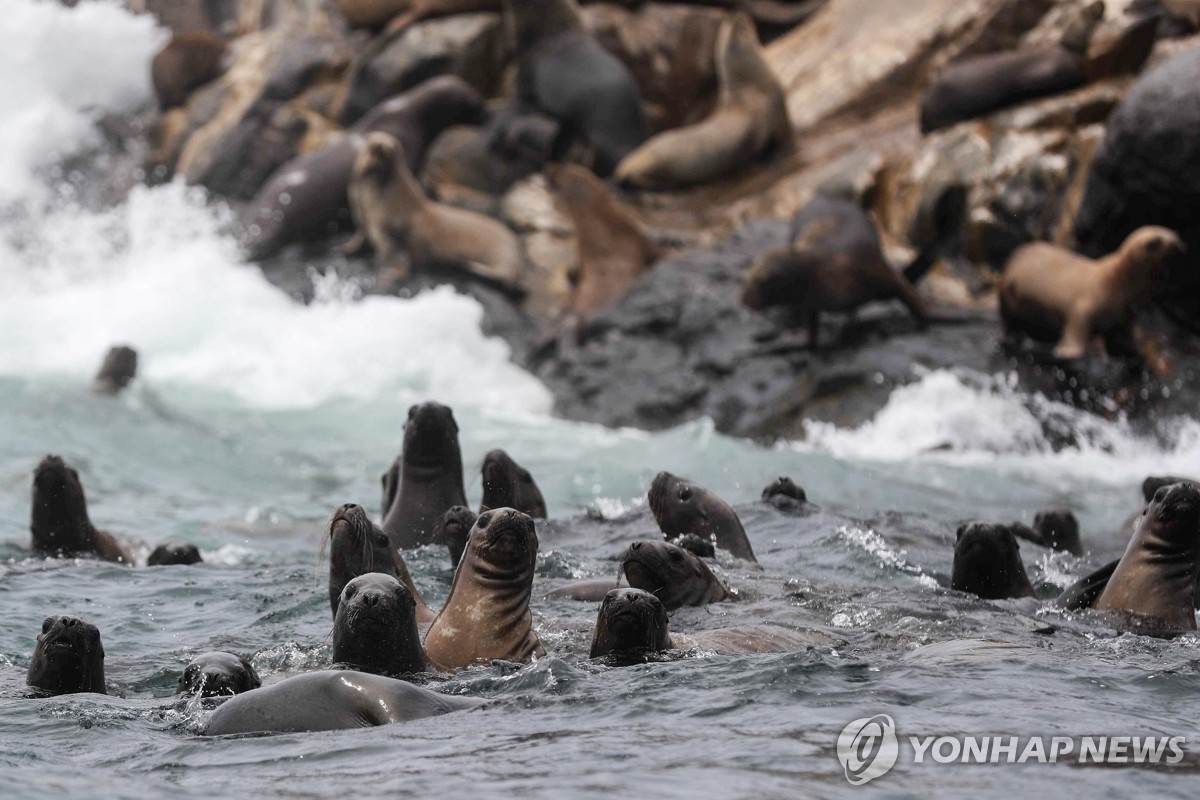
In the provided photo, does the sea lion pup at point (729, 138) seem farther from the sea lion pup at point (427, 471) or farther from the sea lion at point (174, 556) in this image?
the sea lion at point (174, 556)

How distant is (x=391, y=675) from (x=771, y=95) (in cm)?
1701

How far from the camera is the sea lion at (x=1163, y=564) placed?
23.8 feet

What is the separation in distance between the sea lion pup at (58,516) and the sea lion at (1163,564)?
5.41 meters

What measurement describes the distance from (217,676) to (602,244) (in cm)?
1290

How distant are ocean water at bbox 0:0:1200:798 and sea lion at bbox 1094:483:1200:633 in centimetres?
26

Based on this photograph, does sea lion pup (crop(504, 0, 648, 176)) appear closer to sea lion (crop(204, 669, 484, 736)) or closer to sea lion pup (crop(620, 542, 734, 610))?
sea lion pup (crop(620, 542, 734, 610))

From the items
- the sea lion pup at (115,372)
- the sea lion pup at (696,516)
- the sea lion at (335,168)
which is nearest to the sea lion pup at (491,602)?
the sea lion pup at (696,516)

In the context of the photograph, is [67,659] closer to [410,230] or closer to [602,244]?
[602,244]

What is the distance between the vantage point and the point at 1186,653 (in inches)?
251

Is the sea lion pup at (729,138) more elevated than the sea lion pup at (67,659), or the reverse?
the sea lion pup at (729,138)

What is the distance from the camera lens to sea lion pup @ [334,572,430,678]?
5789mm

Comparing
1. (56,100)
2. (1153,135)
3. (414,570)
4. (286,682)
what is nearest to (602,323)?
(1153,135)

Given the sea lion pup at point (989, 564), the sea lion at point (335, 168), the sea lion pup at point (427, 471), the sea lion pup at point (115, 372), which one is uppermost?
the sea lion at point (335, 168)

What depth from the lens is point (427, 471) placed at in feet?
29.9
